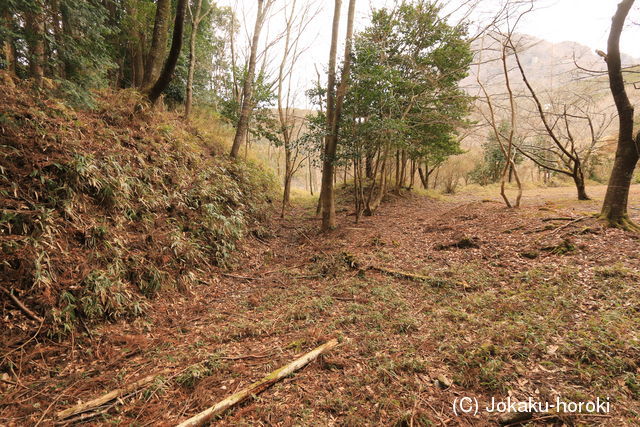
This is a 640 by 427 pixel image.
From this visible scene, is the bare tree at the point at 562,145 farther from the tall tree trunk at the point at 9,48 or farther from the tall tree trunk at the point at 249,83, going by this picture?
the tall tree trunk at the point at 9,48

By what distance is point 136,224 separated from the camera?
466 centimetres

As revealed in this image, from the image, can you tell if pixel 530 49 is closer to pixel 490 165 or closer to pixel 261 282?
pixel 261 282

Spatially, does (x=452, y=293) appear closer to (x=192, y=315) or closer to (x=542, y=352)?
(x=542, y=352)

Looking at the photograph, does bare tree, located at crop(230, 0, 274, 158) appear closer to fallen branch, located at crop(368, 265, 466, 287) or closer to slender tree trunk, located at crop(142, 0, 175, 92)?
slender tree trunk, located at crop(142, 0, 175, 92)

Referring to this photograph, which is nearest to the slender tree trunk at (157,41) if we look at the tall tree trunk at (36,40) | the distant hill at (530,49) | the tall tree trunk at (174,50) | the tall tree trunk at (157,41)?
the tall tree trunk at (157,41)

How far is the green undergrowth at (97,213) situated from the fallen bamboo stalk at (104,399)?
1.13 meters

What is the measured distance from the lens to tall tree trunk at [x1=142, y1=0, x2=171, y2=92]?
22.4ft

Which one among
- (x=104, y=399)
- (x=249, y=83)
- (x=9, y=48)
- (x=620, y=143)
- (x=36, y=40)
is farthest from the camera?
(x=249, y=83)

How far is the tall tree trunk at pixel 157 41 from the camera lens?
6828 millimetres

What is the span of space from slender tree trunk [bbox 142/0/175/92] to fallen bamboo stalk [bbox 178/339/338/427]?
26.1 feet

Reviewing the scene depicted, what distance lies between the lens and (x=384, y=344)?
328cm

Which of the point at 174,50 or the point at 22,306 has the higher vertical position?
the point at 174,50

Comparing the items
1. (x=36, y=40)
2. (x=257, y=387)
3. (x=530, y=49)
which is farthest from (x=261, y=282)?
(x=530, y=49)

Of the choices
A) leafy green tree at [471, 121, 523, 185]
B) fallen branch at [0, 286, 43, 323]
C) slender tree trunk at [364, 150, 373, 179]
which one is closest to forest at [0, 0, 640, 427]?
fallen branch at [0, 286, 43, 323]
